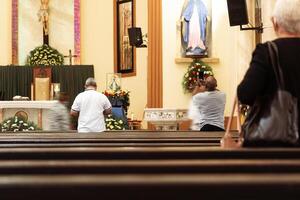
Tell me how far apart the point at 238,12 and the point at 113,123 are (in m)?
3.16

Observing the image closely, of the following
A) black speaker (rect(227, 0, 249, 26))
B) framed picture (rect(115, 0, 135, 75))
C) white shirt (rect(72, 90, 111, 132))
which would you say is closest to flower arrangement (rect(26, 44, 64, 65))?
framed picture (rect(115, 0, 135, 75))

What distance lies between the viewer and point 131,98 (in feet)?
60.8

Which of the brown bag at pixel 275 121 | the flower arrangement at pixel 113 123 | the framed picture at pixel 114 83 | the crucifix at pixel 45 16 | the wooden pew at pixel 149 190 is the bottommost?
the flower arrangement at pixel 113 123

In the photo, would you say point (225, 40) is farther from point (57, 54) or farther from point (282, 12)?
point (282, 12)

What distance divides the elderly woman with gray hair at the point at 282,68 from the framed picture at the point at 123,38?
50.7ft

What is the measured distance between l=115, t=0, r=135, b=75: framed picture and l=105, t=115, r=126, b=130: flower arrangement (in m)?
6.07

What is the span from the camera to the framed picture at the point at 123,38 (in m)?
18.6

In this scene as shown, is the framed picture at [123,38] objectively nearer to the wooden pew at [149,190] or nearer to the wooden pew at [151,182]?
the wooden pew at [151,182]

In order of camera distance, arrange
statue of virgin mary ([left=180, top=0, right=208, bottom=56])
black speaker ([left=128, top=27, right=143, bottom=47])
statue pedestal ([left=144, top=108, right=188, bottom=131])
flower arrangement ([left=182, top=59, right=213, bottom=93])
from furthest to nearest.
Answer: black speaker ([left=128, top=27, right=143, bottom=47]) → statue of virgin mary ([left=180, top=0, right=208, bottom=56]) → flower arrangement ([left=182, top=59, right=213, bottom=93]) → statue pedestal ([left=144, top=108, right=188, bottom=131])

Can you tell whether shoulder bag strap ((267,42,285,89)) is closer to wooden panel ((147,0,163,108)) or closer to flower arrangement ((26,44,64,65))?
wooden panel ((147,0,163,108))

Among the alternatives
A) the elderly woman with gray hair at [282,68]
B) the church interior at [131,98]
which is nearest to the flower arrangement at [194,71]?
the church interior at [131,98]

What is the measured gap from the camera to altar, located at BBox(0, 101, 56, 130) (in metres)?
13.9

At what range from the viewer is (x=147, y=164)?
2.09 meters

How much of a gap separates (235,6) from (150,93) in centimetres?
426
